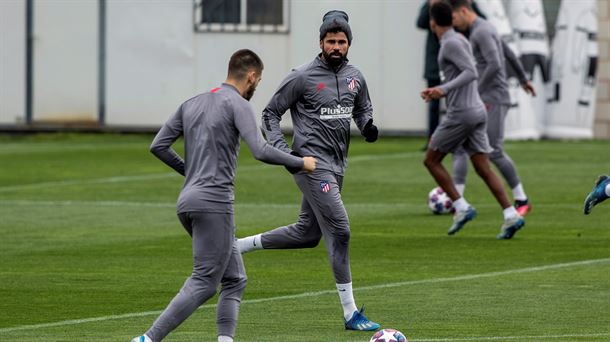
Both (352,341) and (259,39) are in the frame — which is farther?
(259,39)

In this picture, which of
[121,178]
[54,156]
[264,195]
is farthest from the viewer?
[54,156]

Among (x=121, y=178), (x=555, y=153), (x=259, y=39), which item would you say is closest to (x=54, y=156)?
(x=121, y=178)

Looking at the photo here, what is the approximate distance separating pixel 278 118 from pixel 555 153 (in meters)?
15.8

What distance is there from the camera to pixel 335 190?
447 inches

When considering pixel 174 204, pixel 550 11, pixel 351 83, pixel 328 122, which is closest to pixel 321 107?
pixel 328 122

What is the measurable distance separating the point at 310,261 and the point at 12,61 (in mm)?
17760

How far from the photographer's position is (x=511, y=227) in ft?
53.0

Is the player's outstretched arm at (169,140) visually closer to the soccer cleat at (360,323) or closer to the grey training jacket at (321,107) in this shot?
the grey training jacket at (321,107)

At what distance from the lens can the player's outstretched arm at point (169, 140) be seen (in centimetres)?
966

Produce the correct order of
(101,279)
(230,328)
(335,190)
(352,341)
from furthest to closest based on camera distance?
1. (101,279)
2. (335,190)
3. (352,341)
4. (230,328)

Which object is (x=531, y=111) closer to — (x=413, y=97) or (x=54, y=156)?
(x=413, y=97)

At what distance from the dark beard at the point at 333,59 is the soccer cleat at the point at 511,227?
5.12 metres

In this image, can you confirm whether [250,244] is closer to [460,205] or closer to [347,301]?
[347,301]

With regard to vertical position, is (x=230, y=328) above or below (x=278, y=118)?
below
